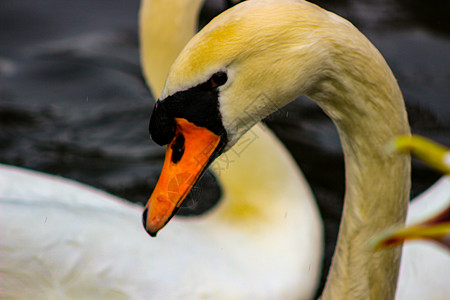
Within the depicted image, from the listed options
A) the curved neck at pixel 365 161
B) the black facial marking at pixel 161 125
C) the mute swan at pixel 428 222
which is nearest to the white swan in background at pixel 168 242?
the curved neck at pixel 365 161

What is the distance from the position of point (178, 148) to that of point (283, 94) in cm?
29

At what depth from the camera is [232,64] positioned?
145 cm

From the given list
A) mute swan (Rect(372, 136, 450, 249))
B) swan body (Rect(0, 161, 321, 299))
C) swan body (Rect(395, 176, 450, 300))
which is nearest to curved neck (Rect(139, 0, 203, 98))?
swan body (Rect(0, 161, 321, 299))

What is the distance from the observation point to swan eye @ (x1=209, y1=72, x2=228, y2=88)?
146 cm

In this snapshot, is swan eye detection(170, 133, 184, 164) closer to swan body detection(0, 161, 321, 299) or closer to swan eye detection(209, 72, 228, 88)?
swan eye detection(209, 72, 228, 88)

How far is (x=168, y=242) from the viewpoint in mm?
2500

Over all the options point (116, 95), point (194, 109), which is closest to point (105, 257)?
point (194, 109)

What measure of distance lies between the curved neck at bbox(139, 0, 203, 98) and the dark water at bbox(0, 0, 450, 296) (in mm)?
1087

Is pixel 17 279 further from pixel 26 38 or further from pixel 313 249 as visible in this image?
pixel 26 38

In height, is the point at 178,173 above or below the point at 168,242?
above

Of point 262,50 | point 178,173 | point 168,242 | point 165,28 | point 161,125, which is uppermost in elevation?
point 262,50

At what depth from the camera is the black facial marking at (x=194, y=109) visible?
1.48 m

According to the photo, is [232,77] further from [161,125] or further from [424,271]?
[424,271]

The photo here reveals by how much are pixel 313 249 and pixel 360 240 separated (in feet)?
3.38
